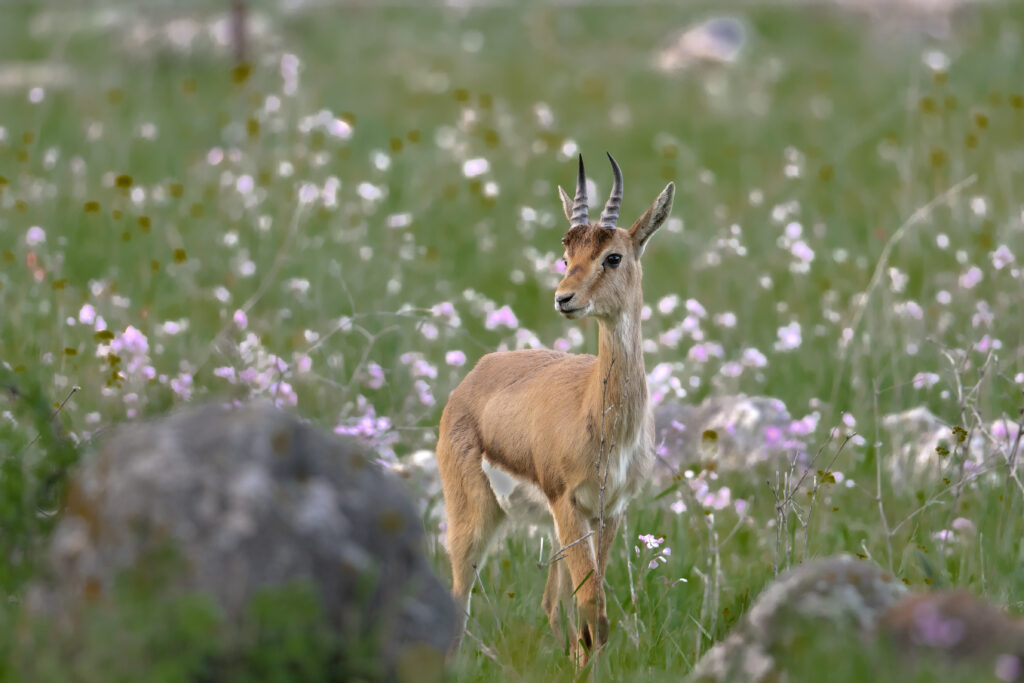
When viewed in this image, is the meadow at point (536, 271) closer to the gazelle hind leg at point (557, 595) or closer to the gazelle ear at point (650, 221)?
the gazelle hind leg at point (557, 595)

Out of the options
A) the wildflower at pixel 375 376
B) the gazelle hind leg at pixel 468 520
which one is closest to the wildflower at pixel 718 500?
the gazelle hind leg at pixel 468 520

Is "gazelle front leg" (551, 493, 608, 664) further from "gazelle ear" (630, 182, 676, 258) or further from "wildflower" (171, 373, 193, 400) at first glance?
"wildflower" (171, 373, 193, 400)

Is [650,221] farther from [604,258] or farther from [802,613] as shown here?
[802,613]

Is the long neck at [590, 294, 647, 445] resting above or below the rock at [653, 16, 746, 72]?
below

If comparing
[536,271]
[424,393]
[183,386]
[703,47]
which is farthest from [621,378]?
[703,47]

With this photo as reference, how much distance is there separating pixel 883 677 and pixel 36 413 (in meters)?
2.37

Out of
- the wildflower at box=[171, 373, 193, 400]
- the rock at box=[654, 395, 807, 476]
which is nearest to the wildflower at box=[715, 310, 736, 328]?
the rock at box=[654, 395, 807, 476]

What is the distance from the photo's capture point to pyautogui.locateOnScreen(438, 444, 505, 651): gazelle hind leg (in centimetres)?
500

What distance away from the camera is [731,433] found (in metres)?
6.39

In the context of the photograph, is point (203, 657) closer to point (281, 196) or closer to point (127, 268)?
point (127, 268)

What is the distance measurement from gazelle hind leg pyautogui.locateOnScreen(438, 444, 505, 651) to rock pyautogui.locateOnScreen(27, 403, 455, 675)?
2016 mm

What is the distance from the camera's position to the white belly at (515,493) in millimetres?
4949

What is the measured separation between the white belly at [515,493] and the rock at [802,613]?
1.85m

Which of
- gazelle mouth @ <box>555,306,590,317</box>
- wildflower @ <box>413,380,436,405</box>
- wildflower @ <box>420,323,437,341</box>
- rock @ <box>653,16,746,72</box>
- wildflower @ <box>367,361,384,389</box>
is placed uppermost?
rock @ <box>653,16,746,72</box>
